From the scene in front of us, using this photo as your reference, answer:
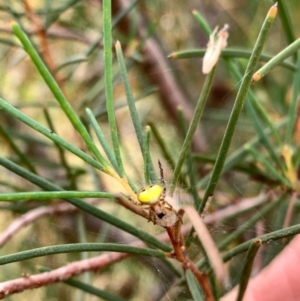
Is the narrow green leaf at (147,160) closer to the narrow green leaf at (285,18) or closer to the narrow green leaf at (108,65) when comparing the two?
the narrow green leaf at (108,65)

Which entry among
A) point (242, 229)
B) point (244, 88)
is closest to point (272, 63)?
point (244, 88)

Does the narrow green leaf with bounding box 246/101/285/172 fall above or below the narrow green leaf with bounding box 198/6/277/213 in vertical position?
above

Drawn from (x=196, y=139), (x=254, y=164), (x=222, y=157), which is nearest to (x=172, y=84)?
(x=196, y=139)

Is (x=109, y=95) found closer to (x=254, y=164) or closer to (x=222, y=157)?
(x=222, y=157)

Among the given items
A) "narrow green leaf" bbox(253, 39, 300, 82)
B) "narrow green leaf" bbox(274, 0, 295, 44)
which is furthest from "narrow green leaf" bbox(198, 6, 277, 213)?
"narrow green leaf" bbox(274, 0, 295, 44)

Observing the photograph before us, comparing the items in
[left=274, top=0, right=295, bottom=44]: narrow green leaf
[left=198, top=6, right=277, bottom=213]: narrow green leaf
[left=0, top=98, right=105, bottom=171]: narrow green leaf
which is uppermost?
[left=274, top=0, right=295, bottom=44]: narrow green leaf

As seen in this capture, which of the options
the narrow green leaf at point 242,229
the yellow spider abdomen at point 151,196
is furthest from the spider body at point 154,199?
the narrow green leaf at point 242,229

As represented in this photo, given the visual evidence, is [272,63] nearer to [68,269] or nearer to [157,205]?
[157,205]

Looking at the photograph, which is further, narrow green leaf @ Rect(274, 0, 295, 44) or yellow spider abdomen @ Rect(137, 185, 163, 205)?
narrow green leaf @ Rect(274, 0, 295, 44)

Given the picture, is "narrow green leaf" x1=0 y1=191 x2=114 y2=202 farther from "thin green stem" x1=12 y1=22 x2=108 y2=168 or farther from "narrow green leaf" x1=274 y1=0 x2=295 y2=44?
"narrow green leaf" x1=274 y1=0 x2=295 y2=44

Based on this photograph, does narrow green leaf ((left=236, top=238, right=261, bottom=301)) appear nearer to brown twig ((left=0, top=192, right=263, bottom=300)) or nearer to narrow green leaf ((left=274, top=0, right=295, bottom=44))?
brown twig ((left=0, top=192, right=263, bottom=300))
